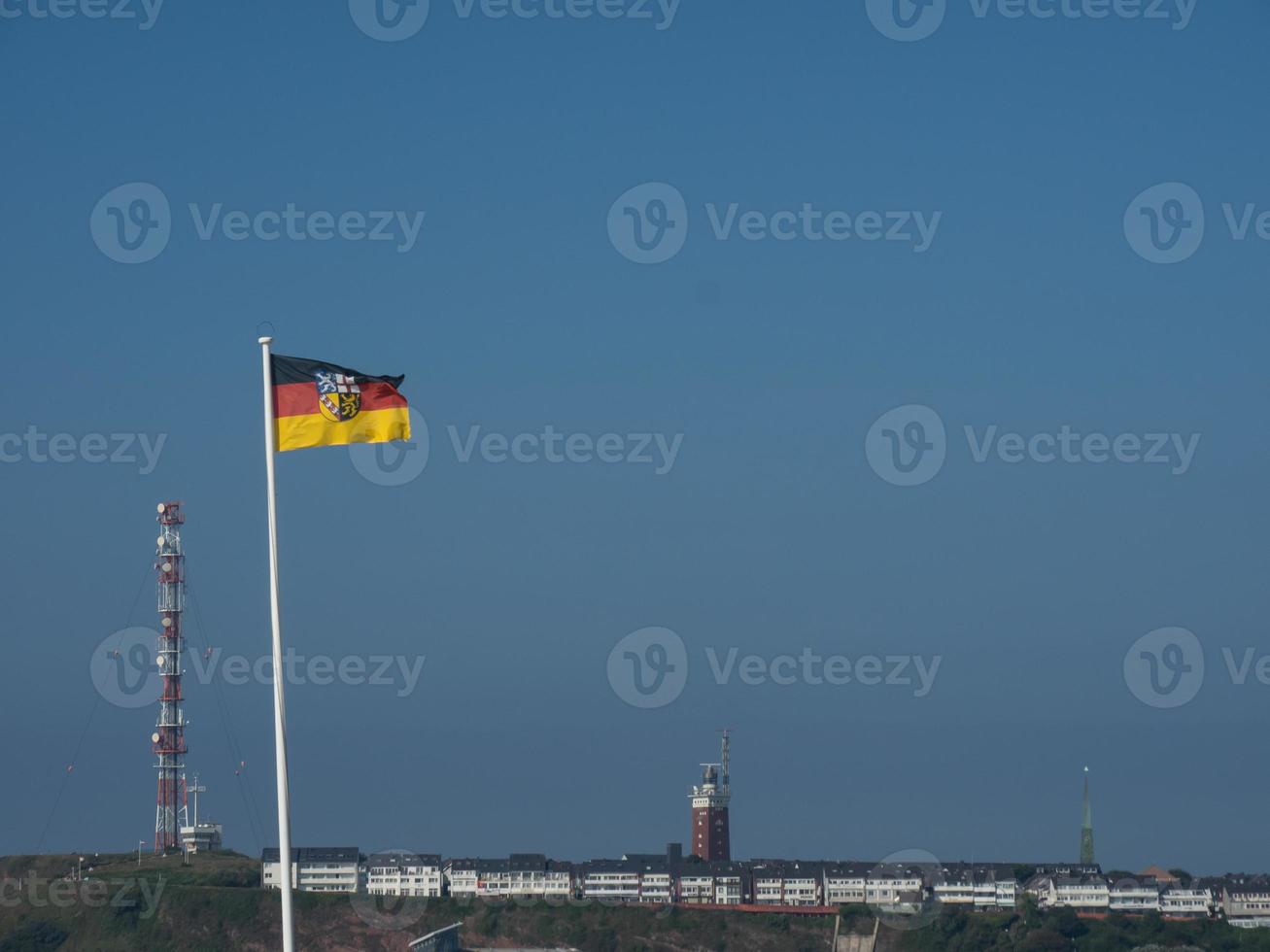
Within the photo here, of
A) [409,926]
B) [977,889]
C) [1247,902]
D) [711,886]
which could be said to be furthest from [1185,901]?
[409,926]

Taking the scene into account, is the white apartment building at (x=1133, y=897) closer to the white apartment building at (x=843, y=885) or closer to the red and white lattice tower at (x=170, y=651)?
the white apartment building at (x=843, y=885)

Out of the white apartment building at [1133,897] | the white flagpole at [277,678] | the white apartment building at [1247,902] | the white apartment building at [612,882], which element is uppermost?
the white flagpole at [277,678]

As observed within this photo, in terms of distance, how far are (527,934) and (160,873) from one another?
2359cm

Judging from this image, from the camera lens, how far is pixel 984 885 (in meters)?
145

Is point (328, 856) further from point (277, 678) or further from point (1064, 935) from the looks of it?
point (277, 678)

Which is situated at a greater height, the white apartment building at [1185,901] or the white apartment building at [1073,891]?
the white apartment building at [1073,891]

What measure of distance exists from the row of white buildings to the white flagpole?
4292 inches

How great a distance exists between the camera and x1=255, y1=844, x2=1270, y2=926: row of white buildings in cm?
13988

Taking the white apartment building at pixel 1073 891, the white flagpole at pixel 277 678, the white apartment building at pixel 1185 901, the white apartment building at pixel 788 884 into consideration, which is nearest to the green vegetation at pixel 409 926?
the white apartment building at pixel 1073 891

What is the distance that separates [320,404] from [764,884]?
380 feet

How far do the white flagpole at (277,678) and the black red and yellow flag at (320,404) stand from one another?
20cm

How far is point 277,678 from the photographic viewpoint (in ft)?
100

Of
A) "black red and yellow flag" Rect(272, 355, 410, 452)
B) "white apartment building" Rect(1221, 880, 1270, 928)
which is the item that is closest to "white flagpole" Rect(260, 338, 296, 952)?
"black red and yellow flag" Rect(272, 355, 410, 452)

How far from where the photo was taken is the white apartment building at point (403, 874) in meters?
A: 139
